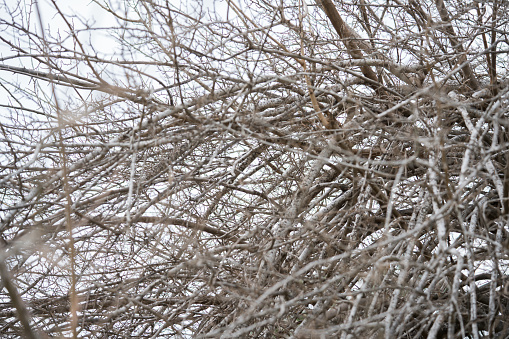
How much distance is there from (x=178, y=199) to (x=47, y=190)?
0.67 metres

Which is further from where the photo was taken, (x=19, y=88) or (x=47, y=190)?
(x=19, y=88)

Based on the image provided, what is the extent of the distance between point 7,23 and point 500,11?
271 cm

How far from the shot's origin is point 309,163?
10.7 feet

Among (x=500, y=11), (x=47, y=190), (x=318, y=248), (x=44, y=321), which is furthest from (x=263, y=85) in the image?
(x=44, y=321)

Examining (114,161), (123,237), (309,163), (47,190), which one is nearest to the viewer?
(114,161)

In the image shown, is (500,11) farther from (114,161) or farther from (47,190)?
(47,190)

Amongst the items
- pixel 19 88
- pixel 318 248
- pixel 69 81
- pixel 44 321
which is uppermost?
pixel 19 88

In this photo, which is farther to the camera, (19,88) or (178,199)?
(19,88)

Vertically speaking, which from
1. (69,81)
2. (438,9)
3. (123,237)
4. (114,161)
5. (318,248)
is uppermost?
(69,81)

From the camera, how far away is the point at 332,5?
3.28 metres

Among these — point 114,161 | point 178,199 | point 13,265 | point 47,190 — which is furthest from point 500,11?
point 13,265

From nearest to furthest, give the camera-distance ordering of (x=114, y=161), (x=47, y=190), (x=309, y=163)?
1. (x=114, y=161)
2. (x=47, y=190)
3. (x=309, y=163)

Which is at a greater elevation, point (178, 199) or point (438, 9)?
point (438, 9)

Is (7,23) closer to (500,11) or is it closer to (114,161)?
(114,161)
